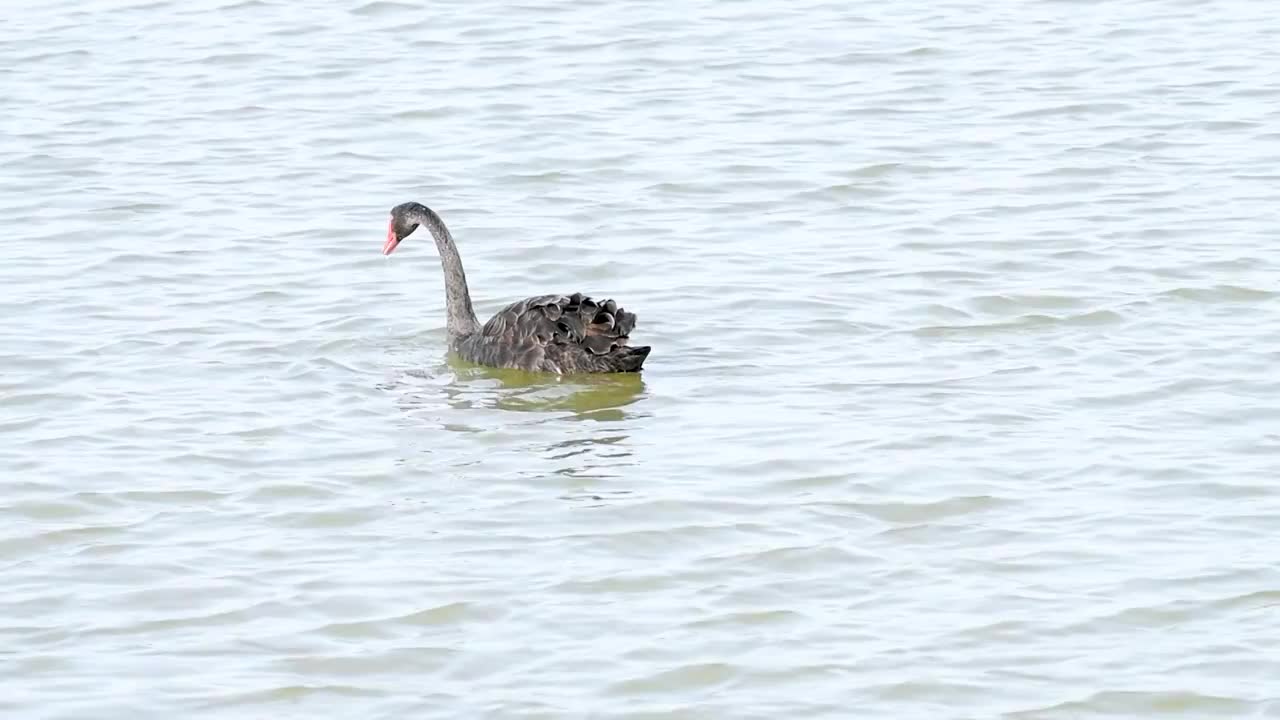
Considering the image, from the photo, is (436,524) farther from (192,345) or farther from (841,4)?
(841,4)

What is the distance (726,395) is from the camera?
11.1 meters

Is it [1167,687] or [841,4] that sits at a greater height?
[841,4]

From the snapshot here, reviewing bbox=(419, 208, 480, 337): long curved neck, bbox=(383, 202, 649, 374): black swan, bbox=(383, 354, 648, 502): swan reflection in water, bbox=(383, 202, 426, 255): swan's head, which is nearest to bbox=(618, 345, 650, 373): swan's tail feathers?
bbox=(383, 202, 649, 374): black swan

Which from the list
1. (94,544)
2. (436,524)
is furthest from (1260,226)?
(94,544)

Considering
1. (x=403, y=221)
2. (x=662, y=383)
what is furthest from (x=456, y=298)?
(x=662, y=383)

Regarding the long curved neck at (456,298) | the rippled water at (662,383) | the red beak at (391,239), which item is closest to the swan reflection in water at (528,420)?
the rippled water at (662,383)

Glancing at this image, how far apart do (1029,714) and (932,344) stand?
4922 mm

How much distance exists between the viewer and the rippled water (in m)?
7.77

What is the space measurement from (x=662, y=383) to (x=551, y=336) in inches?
23.4

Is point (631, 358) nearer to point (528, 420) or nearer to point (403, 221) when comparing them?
point (528, 420)

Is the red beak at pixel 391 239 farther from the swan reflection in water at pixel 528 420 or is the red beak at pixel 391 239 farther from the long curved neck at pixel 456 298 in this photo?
the swan reflection in water at pixel 528 420

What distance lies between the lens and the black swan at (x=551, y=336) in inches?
443

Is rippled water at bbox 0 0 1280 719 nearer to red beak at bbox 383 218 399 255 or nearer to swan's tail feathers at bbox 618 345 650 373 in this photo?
swan's tail feathers at bbox 618 345 650 373

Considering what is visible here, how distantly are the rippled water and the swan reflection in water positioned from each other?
0.03 m
